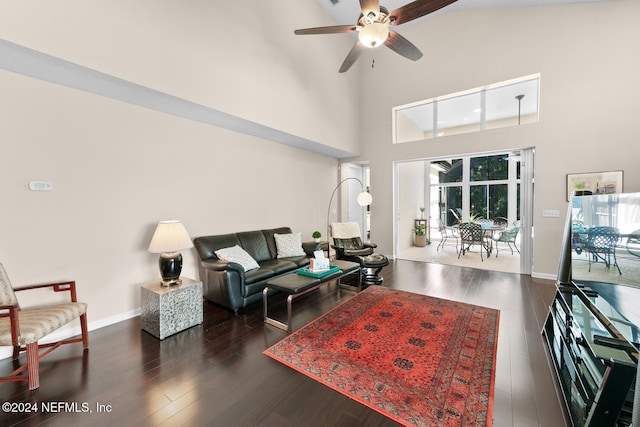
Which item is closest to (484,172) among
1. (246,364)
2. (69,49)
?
(246,364)

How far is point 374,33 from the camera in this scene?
276 cm

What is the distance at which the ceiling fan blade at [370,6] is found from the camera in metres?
2.68

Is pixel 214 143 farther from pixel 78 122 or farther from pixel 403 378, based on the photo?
pixel 403 378

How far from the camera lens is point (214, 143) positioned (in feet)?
13.5

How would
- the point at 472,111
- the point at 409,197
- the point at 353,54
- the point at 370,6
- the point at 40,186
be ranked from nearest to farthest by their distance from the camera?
the point at 40,186 → the point at 370,6 → the point at 353,54 → the point at 472,111 → the point at 409,197

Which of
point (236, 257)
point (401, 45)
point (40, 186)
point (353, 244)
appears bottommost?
point (353, 244)

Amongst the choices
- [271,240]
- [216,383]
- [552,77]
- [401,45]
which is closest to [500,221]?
[552,77]

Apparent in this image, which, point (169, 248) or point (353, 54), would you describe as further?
point (353, 54)

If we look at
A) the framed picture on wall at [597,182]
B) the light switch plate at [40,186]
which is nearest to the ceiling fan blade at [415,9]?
the framed picture on wall at [597,182]

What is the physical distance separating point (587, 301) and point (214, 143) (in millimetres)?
4732

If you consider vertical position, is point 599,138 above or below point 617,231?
above

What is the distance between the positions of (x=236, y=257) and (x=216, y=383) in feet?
6.08

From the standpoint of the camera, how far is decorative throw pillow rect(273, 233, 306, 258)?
4.62 meters

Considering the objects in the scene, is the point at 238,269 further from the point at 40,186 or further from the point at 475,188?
the point at 475,188
